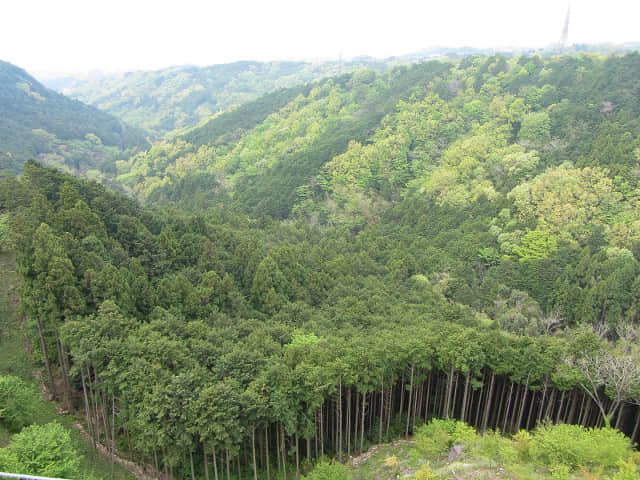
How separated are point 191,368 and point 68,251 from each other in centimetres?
1689

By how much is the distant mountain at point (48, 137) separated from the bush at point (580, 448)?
438 ft

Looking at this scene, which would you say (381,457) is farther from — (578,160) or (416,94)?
(416,94)

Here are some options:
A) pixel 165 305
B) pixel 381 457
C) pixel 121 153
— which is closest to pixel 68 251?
pixel 165 305

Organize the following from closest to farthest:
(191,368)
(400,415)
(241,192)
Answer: (191,368) < (400,415) < (241,192)

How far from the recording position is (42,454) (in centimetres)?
2161

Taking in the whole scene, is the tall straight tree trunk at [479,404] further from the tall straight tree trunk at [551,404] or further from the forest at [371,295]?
the tall straight tree trunk at [551,404]

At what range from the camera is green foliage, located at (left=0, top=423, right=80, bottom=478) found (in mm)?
21031

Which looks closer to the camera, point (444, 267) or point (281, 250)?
point (281, 250)

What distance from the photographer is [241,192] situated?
115875 millimetres

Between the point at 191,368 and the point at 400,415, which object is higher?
the point at 191,368

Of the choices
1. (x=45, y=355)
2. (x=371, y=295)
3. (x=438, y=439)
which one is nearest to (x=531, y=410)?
(x=438, y=439)

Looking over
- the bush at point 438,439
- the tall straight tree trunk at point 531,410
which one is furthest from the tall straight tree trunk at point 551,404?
the bush at point 438,439

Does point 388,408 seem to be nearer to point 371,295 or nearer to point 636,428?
point 371,295

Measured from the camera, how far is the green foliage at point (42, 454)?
21031 millimetres
